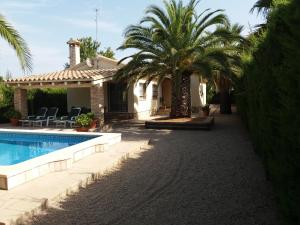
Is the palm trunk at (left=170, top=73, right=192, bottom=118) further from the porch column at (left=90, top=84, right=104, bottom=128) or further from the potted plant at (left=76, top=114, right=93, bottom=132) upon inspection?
the potted plant at (left=76, top=114, right=93, bottom=132)

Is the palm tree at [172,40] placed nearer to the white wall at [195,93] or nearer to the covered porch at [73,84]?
the covered porch at [73,84]

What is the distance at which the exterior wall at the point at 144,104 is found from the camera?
22638 millimetres

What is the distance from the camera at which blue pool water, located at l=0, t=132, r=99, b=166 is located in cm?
1170

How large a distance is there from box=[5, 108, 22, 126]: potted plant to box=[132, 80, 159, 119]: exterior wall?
7.50 metres

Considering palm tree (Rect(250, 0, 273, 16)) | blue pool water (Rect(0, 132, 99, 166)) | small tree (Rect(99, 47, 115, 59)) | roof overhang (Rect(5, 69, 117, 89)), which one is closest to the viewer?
blue pool water (Rect(0, 132, 99, 166))

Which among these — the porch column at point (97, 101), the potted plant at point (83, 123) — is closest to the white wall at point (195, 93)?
the porch column at point (97, 101)

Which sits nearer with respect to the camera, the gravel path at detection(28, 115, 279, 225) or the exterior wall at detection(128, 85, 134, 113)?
the gravel path at detection(28, 115, 279, 225)

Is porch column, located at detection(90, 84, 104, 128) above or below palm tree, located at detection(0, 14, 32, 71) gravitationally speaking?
below

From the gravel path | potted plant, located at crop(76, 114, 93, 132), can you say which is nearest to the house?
potted plant, located at crop(76, 114, 93, 132)

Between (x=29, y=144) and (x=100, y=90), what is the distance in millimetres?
6407

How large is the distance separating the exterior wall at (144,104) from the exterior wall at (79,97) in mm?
3861

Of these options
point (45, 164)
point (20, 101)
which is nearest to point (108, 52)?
Answer: point (20, 101)

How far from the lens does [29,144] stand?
1390 centimetres

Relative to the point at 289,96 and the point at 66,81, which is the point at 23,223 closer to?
the point at 289,96
